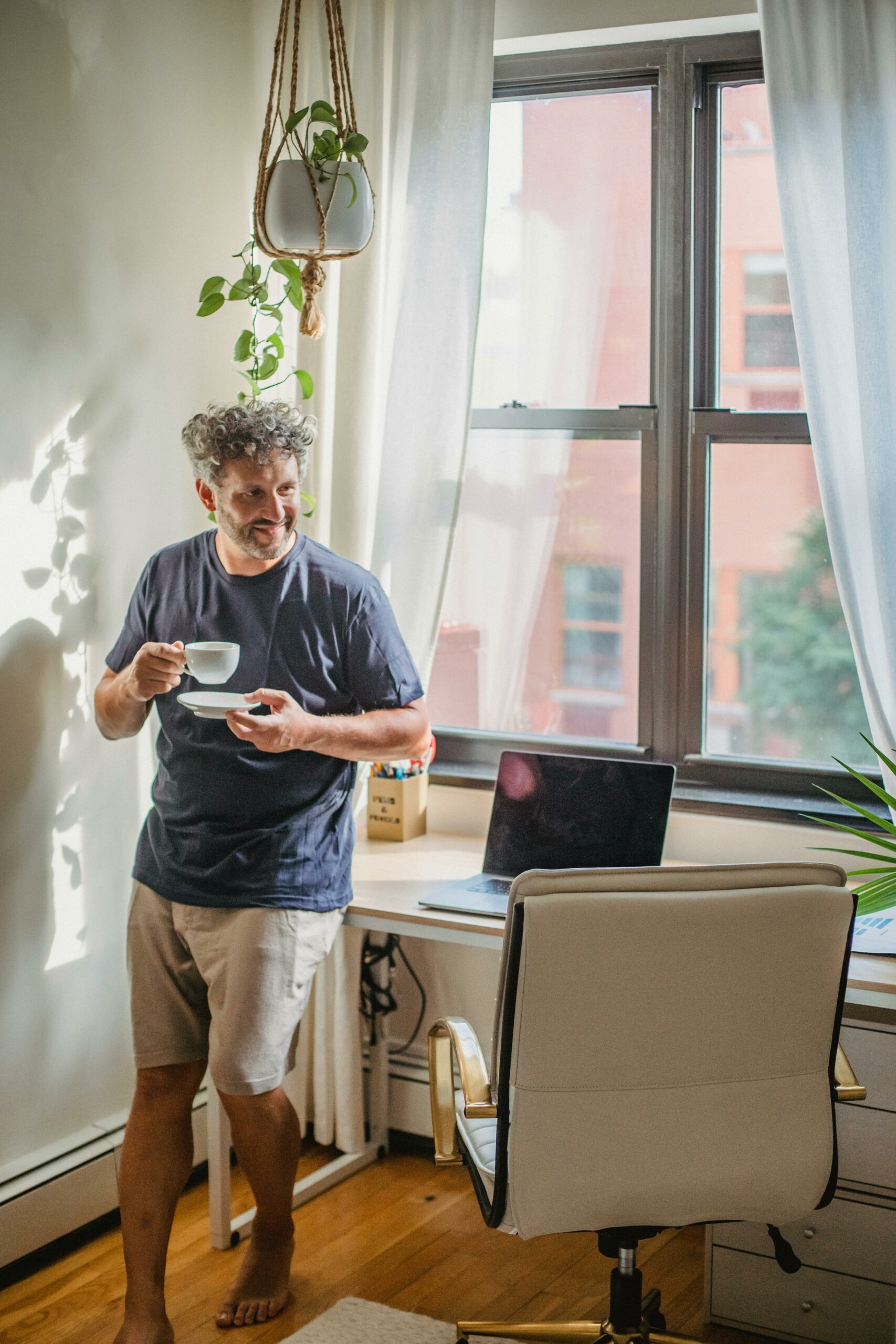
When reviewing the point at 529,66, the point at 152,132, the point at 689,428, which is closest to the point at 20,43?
the point at 152,132

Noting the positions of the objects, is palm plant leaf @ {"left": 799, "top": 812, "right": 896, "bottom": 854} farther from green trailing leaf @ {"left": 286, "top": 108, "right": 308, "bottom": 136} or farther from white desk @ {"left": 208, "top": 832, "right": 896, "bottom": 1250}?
green trailing leaf @ {"left": 286, "top": 108, "right": 308, "bottom": 136}

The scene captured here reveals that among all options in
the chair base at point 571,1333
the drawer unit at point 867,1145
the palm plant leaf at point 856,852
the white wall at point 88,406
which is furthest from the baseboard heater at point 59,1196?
the palm plant leaf at point 856,852

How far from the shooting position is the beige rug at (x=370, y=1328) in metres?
2.24

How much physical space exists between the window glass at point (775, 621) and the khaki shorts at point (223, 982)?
42.5 inches

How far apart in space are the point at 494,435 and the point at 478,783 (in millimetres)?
843

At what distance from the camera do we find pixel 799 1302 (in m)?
2.23

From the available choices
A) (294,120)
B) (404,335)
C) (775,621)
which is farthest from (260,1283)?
(294,120)

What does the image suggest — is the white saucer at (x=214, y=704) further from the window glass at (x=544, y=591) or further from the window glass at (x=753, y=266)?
the window glass at (x=753, y=266)

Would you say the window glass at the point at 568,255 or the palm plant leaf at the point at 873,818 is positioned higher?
the window glass at the point at 568,255

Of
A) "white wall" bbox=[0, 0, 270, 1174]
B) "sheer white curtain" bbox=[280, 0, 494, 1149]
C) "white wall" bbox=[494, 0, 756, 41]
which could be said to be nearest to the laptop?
"sheer white curtain" bbox=[280, 0, 494, 1149]

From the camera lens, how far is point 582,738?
9.94ft

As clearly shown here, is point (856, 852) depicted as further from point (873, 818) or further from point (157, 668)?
point (157, 668)

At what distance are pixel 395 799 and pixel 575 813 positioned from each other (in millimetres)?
502

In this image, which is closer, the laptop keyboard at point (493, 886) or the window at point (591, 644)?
the laptop keyboard at point (493, 886)
